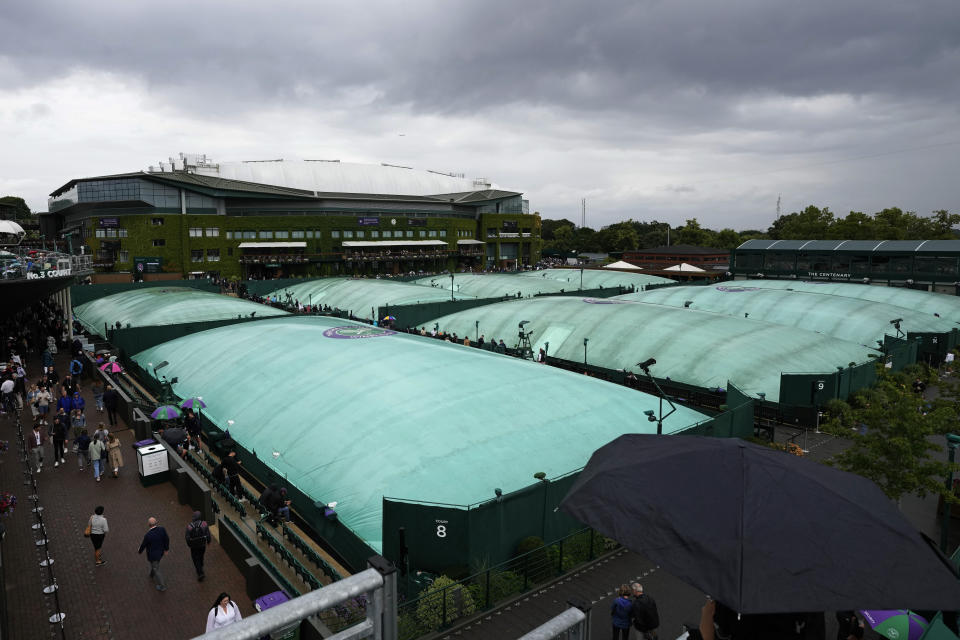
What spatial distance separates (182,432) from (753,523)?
20.0 meters

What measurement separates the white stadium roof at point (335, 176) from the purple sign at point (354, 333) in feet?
296

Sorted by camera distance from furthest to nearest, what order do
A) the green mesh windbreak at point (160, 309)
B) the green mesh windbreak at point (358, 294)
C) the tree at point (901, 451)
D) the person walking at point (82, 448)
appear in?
the green mesh windbreak at point (358, 294), the green mesh windbreak at point (160, 309), the person walking at point (82, 448), the tree at point (901, 451)

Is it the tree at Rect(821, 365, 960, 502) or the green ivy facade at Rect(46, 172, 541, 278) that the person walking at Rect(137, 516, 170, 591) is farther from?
the green ivy facade at Rect(46, 172, 541, 278)

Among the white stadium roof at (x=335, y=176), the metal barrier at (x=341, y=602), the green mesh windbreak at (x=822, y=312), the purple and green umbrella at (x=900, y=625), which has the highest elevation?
the white stadium roof at (x=335, y=176)

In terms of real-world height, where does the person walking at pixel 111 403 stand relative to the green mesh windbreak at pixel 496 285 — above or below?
below

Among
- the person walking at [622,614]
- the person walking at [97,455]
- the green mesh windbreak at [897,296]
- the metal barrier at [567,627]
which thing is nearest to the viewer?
the metal barrier at [567,627]

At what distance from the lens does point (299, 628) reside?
11648mm

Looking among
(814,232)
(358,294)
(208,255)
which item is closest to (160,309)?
(358,294)

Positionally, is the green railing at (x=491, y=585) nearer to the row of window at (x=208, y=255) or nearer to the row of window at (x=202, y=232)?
the row of window at (x=208, y=255)

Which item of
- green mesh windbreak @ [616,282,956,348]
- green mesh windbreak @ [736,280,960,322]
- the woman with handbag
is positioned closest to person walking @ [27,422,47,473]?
the woman with handbag

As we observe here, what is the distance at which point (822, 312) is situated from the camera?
45.8 m

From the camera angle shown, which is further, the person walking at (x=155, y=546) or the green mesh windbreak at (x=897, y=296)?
the green mesh windbreak at (x=897, y=296)

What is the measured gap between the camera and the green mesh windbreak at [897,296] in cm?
5203

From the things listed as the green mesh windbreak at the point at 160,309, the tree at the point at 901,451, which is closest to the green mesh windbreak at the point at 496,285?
the green mesh windbreak at the point at 160,309
